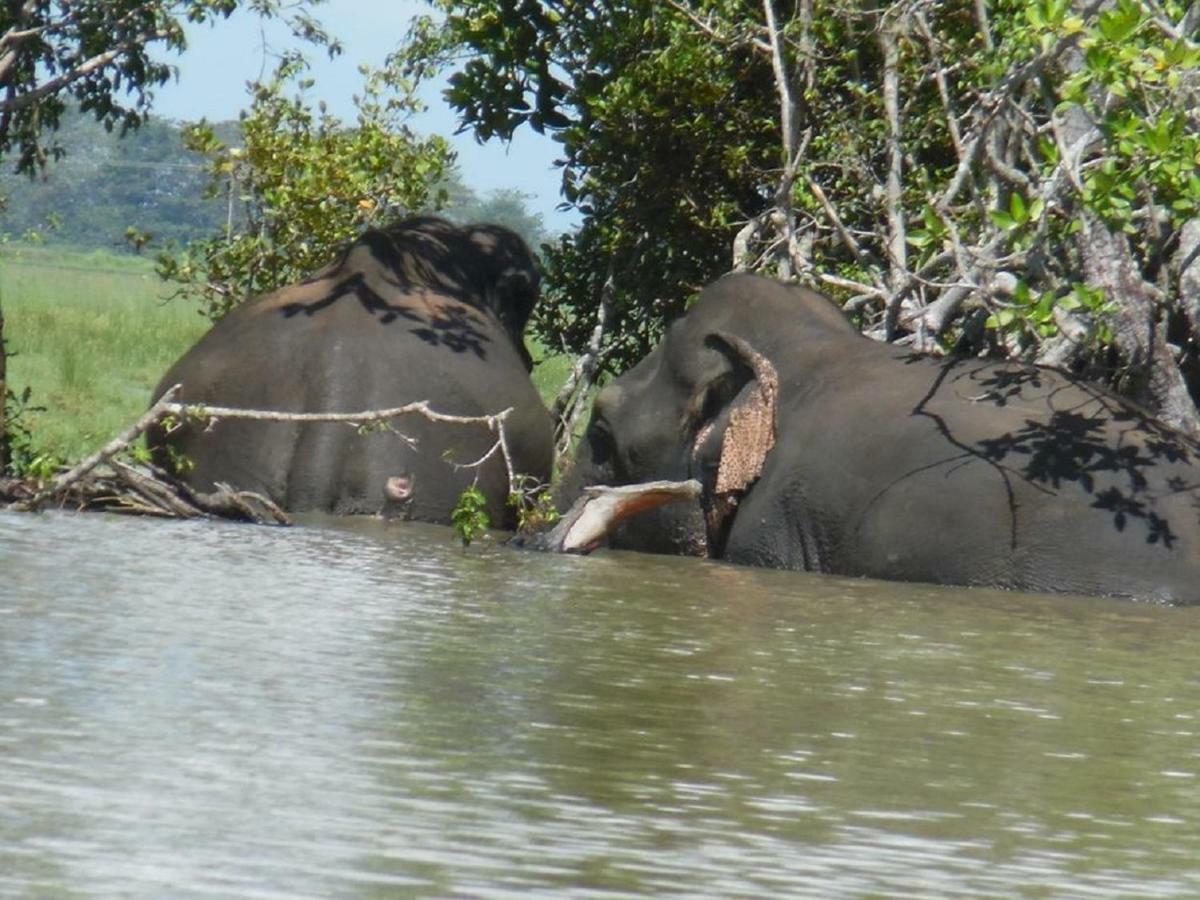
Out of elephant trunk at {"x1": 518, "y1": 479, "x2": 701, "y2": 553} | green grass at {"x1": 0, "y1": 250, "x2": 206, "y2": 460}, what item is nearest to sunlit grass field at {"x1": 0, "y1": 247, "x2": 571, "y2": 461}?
green grass at {"x1": 0, "y1": 250, "x2": 206, "y2": 460}

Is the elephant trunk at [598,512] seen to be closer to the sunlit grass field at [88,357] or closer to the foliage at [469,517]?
the foliage at [469,517]

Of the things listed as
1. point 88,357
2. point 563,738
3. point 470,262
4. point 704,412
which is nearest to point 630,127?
point 470,262

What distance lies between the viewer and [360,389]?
12055 mm

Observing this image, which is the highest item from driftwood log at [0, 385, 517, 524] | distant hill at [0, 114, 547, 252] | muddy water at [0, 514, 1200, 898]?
distant hill at [0, 114, 547, 252]

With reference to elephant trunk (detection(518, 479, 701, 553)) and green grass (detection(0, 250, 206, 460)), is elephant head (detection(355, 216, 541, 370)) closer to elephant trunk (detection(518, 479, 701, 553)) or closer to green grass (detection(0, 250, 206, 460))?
green grass (detection(0, 250, 206, 460))

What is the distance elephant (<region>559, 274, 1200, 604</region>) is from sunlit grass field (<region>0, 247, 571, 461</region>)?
9.65ft

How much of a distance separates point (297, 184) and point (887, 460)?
243 inches

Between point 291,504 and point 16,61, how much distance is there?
3148 mm

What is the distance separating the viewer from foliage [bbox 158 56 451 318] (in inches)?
609

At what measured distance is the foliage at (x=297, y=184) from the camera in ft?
50.8

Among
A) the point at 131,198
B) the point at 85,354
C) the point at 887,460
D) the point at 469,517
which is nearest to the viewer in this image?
the point at 887,460

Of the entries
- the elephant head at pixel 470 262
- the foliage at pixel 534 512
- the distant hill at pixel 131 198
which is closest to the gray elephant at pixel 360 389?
the elephant head at pixel 470 262

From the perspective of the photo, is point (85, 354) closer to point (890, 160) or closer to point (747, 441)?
point (890, 160)

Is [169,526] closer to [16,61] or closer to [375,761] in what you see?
[16,61]
